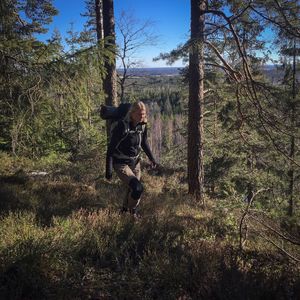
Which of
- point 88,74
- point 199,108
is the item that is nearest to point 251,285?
point 88,74

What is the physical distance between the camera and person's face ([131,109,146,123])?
18.8 feet

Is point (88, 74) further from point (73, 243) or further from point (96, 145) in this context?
point (96, 145)

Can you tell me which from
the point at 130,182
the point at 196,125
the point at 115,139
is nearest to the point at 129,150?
the point at 115,139

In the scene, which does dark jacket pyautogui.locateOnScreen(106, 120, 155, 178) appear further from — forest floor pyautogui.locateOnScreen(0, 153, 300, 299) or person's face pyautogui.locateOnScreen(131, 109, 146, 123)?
forest floor pyautogui.locateOnScreen(0, 153, 300, 299)

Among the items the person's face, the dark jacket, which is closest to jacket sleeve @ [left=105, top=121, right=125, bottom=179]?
the dark jacket

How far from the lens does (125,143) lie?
587 centimetres

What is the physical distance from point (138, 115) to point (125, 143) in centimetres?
57

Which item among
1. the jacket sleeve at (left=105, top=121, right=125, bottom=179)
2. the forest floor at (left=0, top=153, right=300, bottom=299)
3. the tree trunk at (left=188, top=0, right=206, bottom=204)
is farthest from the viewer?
the tree trunk at (left=188, top=0, right=206, bottom=204)

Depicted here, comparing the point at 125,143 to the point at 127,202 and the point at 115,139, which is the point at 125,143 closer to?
the point at 115,139

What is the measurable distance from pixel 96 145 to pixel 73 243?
741 centimetres

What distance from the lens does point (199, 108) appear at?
975cm

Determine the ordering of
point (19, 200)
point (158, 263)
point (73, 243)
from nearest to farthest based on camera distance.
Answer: point (158, 263) < point (73, 243) < point (19, 200)

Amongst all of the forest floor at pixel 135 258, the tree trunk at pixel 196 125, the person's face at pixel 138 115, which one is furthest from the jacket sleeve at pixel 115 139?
the tree trunk at pixel 196 125

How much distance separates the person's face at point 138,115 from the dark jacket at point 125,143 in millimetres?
133
